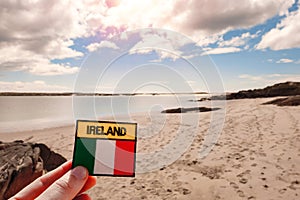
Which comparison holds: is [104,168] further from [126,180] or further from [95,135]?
[126,180]

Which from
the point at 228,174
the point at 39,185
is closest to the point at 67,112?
the point at 228,174

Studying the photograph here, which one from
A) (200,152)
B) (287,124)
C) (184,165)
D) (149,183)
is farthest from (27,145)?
(287,124)

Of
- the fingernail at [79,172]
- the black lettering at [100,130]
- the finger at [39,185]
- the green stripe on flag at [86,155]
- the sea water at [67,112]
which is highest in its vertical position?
the black lettering at [100,130]

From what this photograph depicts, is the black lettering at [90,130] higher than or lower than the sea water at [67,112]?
higher

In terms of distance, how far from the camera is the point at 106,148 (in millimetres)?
1277

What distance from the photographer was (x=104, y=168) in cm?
129

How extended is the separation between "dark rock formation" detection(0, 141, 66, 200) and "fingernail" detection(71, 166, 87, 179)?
4.34 m

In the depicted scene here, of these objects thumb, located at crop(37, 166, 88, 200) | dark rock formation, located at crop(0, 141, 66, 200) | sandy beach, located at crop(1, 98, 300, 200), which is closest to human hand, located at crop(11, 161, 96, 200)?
thumb, located at crop(37, 166, 88, 200)

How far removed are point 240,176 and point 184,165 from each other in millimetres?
1751

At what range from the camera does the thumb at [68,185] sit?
1.14 meters

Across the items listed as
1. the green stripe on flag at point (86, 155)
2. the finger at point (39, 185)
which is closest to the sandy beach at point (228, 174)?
the finger at point (39, 185)

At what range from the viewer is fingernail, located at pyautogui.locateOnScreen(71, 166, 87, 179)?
1.20 m

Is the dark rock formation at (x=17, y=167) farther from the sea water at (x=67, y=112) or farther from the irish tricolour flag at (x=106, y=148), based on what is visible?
the irish tricolour flag at (x=106, y=148)

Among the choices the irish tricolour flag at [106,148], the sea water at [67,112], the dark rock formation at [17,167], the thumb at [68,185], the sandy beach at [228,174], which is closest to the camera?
the thumb at [68,185]
